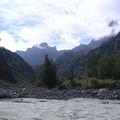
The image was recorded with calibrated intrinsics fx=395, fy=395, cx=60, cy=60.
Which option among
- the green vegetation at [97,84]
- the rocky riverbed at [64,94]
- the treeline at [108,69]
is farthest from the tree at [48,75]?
the rocky riverbed at [64,94]

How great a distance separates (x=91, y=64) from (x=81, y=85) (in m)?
33.8

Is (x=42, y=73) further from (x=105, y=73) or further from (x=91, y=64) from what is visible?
(x=91, y=64)

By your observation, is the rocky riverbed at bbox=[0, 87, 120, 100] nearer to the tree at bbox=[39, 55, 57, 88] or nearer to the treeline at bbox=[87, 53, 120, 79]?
the tree at bbox=[39, 55, 57, 88]

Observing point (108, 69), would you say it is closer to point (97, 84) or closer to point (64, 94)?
point (97, 84)

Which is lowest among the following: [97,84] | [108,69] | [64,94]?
[64,94]

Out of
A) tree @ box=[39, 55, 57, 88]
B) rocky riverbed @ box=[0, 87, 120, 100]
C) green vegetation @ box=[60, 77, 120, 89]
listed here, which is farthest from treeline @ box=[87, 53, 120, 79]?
rocky riverbed @ box=[0, 87, 120, 100]

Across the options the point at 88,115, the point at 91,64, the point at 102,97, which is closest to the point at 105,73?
the point at 91,64

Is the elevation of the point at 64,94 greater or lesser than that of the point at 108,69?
lesser

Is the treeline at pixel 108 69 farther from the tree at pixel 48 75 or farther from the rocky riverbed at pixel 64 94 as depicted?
the rocky riverbed at pixel 64 94

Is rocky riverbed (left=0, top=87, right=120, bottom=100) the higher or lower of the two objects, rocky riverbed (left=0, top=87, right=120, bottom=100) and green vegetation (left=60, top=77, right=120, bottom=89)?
the lower

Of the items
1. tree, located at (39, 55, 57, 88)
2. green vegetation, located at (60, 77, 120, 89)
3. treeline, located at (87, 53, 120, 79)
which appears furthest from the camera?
treeline, located at (87, 53, 120, 79)

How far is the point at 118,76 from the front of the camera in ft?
424

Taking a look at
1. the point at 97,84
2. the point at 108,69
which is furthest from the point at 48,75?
the point at 108,69

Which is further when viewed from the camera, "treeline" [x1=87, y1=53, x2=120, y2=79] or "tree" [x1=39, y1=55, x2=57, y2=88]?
"treeline" [x1=87, y1=53, x2=120, y2=79]
